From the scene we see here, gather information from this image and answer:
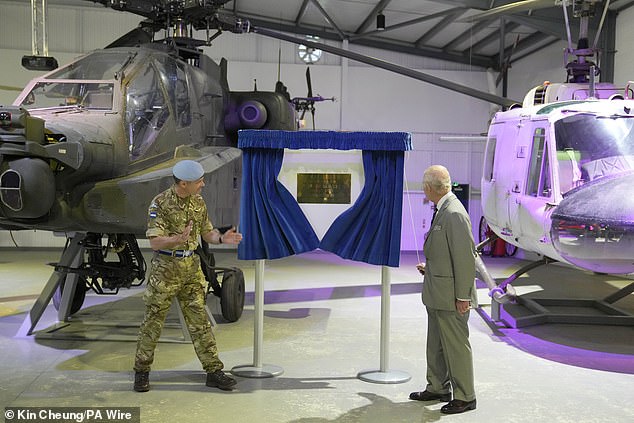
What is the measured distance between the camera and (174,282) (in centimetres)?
504

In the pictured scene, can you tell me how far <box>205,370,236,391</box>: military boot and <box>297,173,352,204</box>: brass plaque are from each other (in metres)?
1.60

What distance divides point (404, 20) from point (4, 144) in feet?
39.4

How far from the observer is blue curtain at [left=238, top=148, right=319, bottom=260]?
224 inches

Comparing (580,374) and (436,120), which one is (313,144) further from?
(436,120)

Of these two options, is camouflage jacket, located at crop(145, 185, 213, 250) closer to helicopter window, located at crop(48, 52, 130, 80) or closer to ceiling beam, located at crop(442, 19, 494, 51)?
helicopter window, located at crop(48, 52, 130, 80)

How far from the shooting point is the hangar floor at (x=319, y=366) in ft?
15.9

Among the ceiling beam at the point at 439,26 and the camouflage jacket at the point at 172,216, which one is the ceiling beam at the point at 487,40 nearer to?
the ceiling beam at the point at 439,26

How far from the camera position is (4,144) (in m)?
5.29

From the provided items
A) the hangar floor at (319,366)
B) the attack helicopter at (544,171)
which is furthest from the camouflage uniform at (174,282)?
the attack helicopter at (544,171)

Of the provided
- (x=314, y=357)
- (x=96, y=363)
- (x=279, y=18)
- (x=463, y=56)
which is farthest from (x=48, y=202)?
(x=463, y=56)

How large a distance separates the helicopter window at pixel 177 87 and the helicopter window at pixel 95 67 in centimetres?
41

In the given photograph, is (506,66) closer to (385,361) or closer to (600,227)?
(600,227)

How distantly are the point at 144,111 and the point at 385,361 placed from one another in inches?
132

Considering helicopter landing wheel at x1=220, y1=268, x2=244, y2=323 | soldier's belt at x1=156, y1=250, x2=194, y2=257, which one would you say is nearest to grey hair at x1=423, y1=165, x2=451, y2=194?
soldier's belt at x1=156, y1=250, x2=194, y2=257
